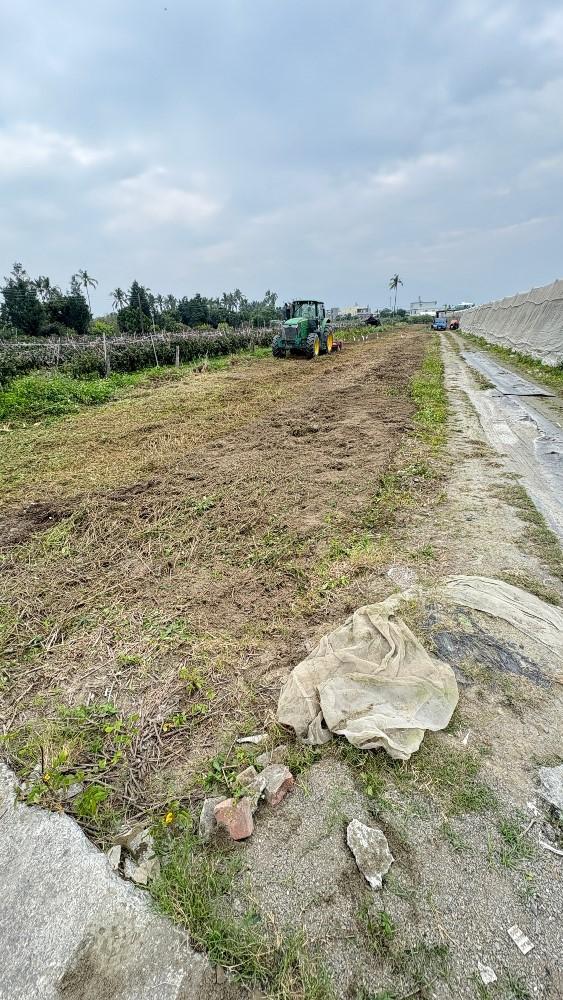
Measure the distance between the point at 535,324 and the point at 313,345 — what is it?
8.81 m

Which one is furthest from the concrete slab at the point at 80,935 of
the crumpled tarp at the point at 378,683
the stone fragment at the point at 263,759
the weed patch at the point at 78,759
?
the crumpled tarp at the point at 378,683

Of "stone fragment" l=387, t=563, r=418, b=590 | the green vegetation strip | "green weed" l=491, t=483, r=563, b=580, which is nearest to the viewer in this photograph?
"stone fragment" l=387, t=563, r=418, b=590

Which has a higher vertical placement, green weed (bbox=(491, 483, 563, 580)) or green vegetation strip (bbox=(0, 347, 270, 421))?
green vegetation strip (bbox=(0, 347, 270, 421))

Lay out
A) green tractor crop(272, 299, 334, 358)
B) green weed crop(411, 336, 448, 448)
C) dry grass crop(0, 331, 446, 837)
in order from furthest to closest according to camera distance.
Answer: green tractor crop(272, 299, 334, 358) < green weed crop(411, 336, 448, 448) < dry grass crop(0, 331, 446, 837)

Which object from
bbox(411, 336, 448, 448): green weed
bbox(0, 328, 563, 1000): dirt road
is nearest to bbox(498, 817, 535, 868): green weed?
bbox(0, 328, 563, 1000): dirt road

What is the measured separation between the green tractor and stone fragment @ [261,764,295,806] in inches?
658

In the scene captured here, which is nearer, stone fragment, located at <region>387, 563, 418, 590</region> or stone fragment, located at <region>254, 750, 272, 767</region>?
stone fragment, located at <region>254, 750, 272, 767</region>

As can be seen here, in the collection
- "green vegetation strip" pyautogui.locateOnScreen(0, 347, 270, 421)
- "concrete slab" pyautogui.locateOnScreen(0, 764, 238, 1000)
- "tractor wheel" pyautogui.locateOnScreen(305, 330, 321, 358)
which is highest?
"tractor wheel" pyautogui.locateOnScreen(305, 330, 321, 358)

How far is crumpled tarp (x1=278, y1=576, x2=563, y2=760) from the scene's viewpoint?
6.87ft

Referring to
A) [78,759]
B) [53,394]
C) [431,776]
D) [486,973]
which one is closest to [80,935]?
[78,759]

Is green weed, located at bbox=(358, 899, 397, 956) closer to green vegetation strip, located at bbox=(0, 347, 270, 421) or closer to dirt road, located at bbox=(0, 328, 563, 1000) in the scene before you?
dirt road, located at bbox=(0, 328, 563, 1000)

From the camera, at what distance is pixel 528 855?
164 centimetres

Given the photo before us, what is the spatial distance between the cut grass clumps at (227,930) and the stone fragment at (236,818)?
71 mm

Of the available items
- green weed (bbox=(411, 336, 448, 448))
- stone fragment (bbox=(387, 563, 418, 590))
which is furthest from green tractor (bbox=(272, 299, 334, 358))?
stone fragment (bbox=(387, 563, 418, 590))
